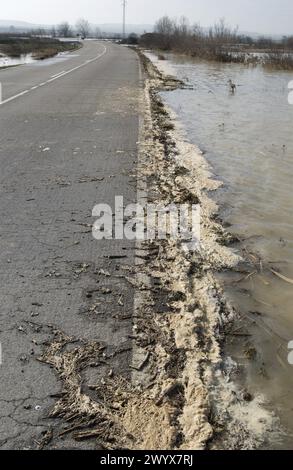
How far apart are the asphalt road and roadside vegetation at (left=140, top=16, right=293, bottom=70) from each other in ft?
111

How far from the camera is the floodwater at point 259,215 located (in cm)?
374

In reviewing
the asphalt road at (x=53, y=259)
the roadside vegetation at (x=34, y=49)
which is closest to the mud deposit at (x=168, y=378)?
the asphalt road at (x=53, y=259)

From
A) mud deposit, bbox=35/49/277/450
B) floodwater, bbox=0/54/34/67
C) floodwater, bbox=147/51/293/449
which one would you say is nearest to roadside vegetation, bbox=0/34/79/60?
floodwater, bbox=0/54/34/67

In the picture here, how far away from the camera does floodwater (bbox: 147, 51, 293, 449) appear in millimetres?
3738

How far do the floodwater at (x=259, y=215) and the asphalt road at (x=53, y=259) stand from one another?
1.06 m

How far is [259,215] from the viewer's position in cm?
708

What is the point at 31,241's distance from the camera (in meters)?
5.39

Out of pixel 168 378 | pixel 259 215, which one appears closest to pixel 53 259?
pixel 168 378

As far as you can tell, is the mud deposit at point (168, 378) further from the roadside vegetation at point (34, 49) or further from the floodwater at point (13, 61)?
the roadside vegetation at point (34, 49)

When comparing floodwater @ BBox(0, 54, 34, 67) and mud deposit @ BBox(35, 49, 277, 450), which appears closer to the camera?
mud deposit @ BBox(35, 49, 277, 450)

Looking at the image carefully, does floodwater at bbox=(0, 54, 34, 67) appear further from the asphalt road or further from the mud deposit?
the mud deposit
